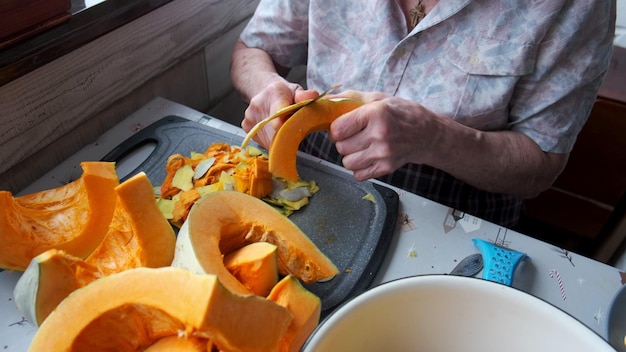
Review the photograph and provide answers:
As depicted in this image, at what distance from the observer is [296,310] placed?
453mm

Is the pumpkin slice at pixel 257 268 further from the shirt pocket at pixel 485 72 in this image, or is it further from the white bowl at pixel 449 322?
the shirt pocket at pixel 485 72

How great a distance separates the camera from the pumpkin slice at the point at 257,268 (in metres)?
0.56

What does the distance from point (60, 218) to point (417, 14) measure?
26.4 inches

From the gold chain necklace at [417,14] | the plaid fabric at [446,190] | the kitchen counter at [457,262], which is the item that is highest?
the gold chain necklace at [417,14]

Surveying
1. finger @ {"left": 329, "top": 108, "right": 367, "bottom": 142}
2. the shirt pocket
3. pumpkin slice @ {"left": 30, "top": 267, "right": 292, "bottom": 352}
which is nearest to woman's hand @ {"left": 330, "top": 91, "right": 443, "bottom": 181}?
finger @ {"left": 329, "top": 108, "right": 367, "bottom": 142}

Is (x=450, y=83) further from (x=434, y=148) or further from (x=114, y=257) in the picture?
(x=114, y=257)

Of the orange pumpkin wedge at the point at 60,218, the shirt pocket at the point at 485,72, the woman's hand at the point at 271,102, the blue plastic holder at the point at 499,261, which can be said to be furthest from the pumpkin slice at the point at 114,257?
the shirt pocket at the point at 485,72

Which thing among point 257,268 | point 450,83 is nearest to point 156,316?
point 257,268

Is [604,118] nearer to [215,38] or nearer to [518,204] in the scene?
[518,204]

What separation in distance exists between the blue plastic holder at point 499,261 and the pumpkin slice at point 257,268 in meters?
0.28

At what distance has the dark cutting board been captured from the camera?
0.66 meters

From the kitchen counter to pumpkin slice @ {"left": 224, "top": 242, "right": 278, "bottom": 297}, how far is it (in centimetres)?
17

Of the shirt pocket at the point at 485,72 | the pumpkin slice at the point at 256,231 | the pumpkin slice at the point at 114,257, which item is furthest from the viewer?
the shirt pocket at the point at 485,72

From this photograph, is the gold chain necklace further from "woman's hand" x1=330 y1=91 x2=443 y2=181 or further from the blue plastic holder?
the blue plastic holder
